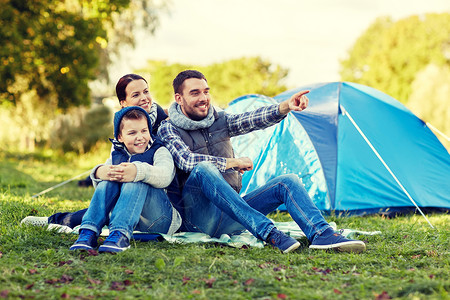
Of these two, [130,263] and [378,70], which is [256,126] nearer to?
[130,263]

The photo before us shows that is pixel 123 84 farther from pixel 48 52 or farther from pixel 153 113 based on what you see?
pixel 48 52

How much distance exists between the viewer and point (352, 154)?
20.1 feet

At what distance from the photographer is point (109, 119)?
18.6 metres

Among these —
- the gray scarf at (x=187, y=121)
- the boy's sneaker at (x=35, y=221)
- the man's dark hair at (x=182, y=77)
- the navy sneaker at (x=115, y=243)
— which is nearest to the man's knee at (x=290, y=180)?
the gray scarf at (x=187, y=121)

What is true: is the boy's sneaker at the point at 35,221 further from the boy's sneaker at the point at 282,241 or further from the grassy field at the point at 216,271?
the boy's sneaker at the point at 282,241

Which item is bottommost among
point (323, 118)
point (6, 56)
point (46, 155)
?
point (46, 155)

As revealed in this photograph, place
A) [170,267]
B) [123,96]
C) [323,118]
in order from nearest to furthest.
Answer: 1. [170,267]
2. [123,96]
3. [323,118]

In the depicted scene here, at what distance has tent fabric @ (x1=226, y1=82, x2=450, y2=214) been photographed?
6.01 meters

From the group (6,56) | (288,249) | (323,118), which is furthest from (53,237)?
(6,56)

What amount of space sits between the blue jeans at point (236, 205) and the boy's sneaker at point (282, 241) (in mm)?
55

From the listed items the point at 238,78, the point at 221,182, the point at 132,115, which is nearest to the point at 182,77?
the point at 132,115

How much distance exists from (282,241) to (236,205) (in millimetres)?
404

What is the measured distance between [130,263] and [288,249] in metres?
1.07

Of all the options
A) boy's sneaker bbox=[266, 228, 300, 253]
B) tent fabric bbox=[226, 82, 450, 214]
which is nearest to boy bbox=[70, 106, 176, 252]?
boy's sneaker bbox=[266, 228, 300, 253]
